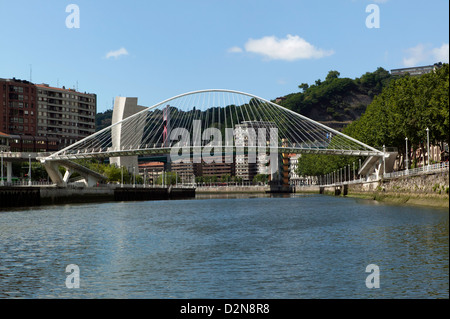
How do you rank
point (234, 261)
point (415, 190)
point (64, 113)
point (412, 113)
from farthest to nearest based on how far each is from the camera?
point (64, 113)
point (412, 113)
point (415, 190)
point (234, 261)

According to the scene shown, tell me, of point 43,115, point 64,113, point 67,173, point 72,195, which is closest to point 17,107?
point 43,115

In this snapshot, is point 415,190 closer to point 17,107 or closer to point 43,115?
point 17,107

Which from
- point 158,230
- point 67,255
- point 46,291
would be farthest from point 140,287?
point 158,230

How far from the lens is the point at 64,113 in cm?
18325

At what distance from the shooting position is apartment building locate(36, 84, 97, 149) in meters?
175

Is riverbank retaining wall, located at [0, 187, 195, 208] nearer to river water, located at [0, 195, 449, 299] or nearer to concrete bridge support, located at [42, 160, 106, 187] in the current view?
concrete bridge support, located at [42, 160, 106, 187]

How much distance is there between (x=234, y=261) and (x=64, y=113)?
16686cm

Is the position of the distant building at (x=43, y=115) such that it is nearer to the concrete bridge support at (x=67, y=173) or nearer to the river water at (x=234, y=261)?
the concrete bridge support at (x=67, y=173)

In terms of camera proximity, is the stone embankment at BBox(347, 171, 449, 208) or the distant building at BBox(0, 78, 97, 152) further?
the distant building at BBox(0, 78, 97, 152)

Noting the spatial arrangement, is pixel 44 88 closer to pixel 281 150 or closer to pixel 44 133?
pixel 44 133

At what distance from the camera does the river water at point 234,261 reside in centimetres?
1886

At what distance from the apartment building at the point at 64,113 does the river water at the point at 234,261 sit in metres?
141

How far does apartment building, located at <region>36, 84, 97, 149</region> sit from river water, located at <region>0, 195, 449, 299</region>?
464 feet

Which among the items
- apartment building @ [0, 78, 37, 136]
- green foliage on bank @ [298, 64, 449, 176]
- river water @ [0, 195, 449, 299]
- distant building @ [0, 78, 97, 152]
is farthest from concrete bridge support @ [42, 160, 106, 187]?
river water @ [0, 195, 449, 299]
